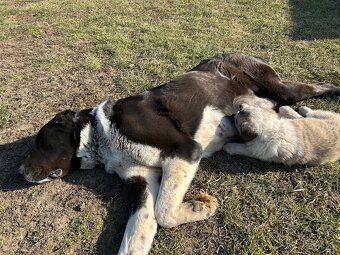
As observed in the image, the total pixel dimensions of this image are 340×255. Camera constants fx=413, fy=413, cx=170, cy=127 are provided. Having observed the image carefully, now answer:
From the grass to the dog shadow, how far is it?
20 mm

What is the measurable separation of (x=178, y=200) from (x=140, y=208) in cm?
37

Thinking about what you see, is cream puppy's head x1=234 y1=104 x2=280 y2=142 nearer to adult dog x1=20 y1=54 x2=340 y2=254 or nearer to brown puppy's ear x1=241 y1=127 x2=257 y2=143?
brown puppy's ear x1=241 y1=127 x2=257 y2=143

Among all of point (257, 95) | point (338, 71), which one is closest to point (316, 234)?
point (257, 95)

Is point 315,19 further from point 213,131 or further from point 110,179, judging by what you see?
point 110,179

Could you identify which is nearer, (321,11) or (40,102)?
(40,102)

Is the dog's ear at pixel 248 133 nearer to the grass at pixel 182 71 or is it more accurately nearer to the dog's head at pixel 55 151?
the grass at pixel 182 71

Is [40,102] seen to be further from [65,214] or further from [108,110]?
[65,214]

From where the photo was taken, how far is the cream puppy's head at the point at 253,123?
4.43 metres

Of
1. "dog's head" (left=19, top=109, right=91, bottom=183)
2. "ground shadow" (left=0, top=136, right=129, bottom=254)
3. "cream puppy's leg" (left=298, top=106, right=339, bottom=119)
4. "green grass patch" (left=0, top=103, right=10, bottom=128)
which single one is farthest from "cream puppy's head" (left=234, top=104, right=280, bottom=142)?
"green grass patch" (left=0, top=103, right=10, bottom=128)

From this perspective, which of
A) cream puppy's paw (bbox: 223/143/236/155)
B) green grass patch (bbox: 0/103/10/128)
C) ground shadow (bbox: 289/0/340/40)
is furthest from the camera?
ground shadow (bbox: 289/0/340/40)

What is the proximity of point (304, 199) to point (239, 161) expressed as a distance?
0.81m

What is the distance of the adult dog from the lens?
389 cm

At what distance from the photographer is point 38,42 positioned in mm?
7371

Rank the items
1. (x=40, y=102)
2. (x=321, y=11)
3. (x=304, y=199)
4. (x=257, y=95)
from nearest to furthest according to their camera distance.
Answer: (x=304, y=199) < (x=257, y=95) < (x=40, y=102) < (x=321, y=11)
